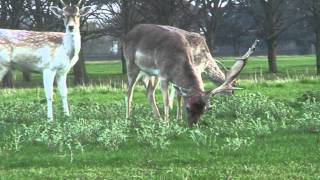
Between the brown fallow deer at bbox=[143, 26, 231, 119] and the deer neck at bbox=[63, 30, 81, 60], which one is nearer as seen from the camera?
the brown fallow deer at bbox=[143, 26, 231, 119]

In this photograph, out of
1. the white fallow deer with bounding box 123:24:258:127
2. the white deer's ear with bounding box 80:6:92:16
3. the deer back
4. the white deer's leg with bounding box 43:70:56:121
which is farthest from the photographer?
the white deer's ear with bounding box 80:6:92:16

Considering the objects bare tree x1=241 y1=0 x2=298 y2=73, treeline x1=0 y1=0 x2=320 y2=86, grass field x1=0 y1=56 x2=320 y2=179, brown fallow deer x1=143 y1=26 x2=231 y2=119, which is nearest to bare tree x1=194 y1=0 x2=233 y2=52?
treeline x1=0 y1=0 x2=320 y2=86

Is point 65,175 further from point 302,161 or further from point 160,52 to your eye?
point 160,52

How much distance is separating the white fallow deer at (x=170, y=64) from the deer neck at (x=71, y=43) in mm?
1158

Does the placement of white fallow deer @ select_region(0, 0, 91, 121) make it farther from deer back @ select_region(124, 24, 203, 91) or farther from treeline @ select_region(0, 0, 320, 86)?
treeline @ select_region(0, 0, 320, 86)

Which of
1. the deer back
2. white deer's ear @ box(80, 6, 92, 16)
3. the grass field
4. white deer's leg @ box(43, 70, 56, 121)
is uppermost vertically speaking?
white deer's ear @ box(80, 6, 92, 16)

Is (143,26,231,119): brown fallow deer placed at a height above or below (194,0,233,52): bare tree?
below

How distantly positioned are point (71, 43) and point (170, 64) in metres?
2.67

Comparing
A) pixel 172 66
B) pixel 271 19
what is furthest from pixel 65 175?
pixel 271 19

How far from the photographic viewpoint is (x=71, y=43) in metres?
14.5

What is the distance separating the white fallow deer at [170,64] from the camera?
12031mm

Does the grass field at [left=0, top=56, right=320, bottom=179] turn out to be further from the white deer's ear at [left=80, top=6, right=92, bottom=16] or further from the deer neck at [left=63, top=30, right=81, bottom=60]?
the white deer's ear at [left=80, top=6, right=92, bottom=16]

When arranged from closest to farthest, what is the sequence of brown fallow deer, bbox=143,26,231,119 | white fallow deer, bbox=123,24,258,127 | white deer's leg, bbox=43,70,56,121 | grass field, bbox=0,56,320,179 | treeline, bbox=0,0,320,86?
grass field, bbox=0,56,320,179
white fallow deer, bbox=123,24,258,127
brown fallow deer, bbox=143,26,231,119
white deer's leg, bbox=43,70,56,121
treeline, bbox=0,0,320,86

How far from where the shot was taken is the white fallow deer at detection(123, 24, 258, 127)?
39.5ft
